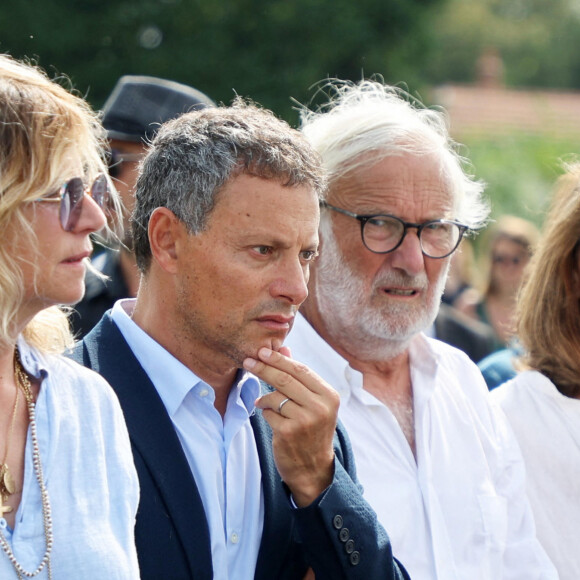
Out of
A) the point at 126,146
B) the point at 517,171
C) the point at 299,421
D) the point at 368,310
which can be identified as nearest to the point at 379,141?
the point at 368,310

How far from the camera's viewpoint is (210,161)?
2.34 metres

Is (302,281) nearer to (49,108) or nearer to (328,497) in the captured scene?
(328,497)

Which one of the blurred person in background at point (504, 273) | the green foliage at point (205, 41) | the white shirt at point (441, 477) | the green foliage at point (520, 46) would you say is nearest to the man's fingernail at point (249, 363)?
the white shirt at point (441, 477)

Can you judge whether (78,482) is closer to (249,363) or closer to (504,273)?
(249,363)

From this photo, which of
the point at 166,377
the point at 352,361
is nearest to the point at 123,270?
the point at 352,361

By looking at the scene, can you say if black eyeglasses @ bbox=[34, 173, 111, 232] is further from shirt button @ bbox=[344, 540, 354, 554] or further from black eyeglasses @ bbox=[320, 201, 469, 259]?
black eyeglasses @ bbox=[320, 201, 469, 259]

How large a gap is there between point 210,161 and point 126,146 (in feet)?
6.71

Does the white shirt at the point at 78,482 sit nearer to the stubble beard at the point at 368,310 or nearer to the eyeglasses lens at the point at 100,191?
the eyeglasses lens at the point at 100,191

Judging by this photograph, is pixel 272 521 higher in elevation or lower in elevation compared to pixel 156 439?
lower

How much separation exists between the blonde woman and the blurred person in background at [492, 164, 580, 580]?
1628 millimetres

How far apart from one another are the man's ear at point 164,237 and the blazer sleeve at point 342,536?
65cm

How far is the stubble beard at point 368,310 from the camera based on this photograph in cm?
311

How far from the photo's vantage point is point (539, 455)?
3195 millimetres

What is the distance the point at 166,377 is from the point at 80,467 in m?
0.42
